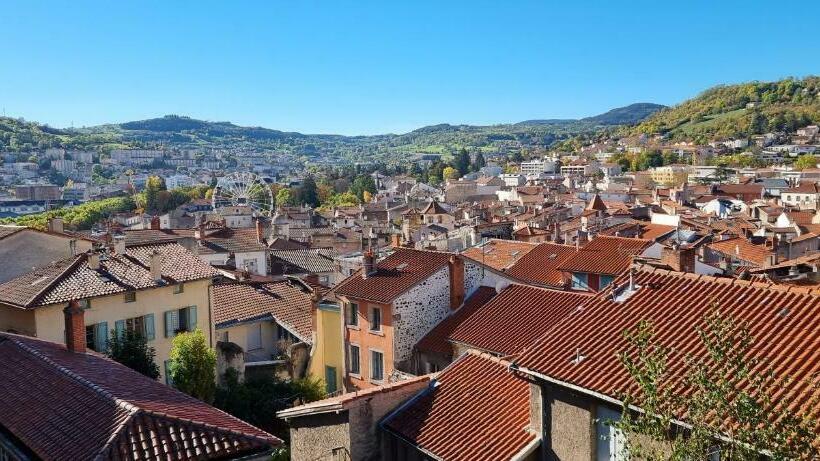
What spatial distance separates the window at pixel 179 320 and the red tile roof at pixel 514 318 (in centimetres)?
1024

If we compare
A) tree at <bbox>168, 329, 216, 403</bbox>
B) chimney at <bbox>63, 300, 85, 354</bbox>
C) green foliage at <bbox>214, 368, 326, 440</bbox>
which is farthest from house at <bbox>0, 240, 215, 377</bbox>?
chimney at <bbox>63, 300, 85, 354</bbox>

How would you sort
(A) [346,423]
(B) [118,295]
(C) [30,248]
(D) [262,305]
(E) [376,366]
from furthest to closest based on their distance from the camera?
(D) [262,305] < (C) [30,248] < (E) [376,366] < (B) [118,295] < (A) [346,423]

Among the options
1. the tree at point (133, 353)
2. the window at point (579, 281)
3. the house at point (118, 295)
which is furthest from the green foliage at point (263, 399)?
the window at point (579, 281)

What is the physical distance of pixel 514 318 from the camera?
22.8 meters

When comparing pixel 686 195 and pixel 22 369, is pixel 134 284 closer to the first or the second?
pixel 22 369

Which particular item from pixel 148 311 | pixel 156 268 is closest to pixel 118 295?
pixel 148 311

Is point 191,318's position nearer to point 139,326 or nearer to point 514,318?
point 139,326

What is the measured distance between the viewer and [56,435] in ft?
42.2

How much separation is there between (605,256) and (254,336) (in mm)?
14982

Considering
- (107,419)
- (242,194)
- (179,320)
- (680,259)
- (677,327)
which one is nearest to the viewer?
(677,327)

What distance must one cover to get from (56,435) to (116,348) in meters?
10.6

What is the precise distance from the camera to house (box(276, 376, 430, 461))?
51.2 feet

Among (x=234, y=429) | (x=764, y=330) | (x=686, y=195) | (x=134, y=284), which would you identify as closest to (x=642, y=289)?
(x=764, y=330)

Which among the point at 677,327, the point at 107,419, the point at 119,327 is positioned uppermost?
the point at 677,327
